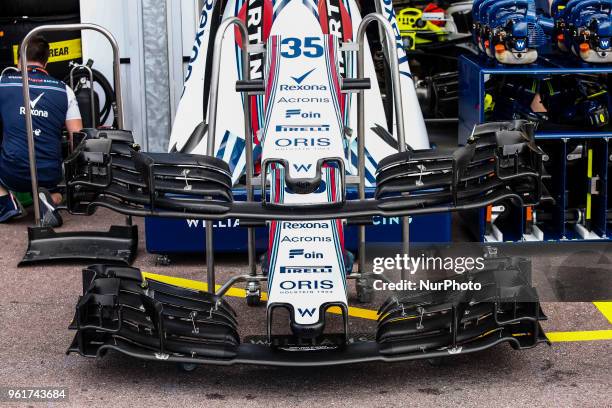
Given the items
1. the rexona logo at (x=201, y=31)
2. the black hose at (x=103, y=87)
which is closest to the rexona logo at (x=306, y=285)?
the rexona logo at (x=201, y=31)

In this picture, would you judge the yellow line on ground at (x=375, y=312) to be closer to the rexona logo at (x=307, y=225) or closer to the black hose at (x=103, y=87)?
the rexona logo at (x=307, y=225)

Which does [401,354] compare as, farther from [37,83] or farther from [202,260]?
[37,83]

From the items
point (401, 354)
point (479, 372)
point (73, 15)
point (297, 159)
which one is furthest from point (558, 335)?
point (73, 15)

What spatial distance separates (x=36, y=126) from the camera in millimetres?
8484

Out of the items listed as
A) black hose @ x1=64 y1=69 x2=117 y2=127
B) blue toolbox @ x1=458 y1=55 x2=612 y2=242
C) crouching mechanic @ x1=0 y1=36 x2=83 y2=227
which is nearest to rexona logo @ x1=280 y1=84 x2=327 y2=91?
blue toolbox @ x1=458 y1=55 x2=612 y2=242

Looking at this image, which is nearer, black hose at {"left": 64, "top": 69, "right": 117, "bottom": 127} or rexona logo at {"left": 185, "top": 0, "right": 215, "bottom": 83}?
rexona logo at {"left": 185, "top": 0, "right": 215, "bottom": 83}

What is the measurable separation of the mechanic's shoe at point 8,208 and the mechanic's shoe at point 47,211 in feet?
0.65

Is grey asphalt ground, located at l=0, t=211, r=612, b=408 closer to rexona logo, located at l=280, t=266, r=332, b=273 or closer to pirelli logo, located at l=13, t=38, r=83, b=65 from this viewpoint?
rexona logo, located at l=280, t=266, r=332, b=273

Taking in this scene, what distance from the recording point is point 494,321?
5.30 meters

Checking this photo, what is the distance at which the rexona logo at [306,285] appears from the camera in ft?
17.1
